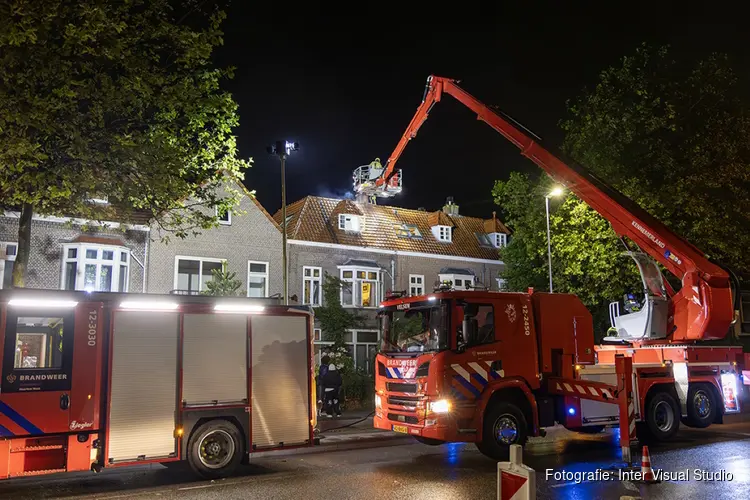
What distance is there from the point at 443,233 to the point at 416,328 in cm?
2370

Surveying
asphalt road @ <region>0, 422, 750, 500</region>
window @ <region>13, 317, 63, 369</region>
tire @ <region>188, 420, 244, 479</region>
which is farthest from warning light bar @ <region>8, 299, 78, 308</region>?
tire @ <region>188, 420, 244, 479</region>

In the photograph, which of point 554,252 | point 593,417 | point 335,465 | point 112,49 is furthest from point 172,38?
point 554,252

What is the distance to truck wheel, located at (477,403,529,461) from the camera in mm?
10844

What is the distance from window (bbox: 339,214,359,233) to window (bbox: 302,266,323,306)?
308cm

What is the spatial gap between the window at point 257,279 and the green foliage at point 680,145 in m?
14.3

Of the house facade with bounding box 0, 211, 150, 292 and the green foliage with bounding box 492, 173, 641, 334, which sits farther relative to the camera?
the green foliage with bounding box 492, 173, 641, 334

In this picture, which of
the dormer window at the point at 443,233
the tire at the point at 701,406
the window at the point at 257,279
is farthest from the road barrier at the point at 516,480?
the dormer window at the point at 443,233

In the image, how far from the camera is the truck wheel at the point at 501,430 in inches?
427

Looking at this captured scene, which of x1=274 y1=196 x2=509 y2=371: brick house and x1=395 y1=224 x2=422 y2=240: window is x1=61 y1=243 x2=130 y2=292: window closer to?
x1=274 y1=196 x2=509 y2=371: brick house

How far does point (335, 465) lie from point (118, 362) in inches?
160

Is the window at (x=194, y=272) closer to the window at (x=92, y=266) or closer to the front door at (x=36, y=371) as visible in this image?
the window at (x=92, y=266)

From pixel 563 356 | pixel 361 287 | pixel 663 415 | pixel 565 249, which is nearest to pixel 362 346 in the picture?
pixel 361 287

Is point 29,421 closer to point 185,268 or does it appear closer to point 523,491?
point 523,491

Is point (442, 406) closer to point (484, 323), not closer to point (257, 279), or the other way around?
point (484, 323)
